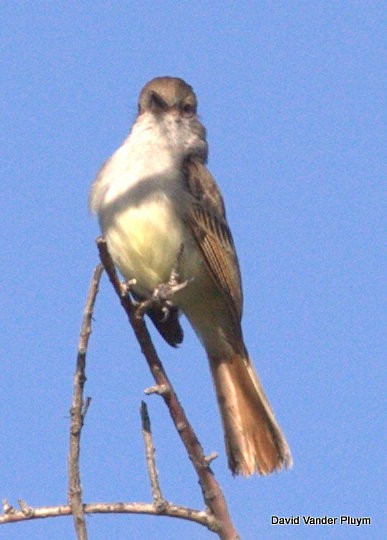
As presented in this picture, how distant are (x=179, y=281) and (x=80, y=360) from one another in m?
2.54

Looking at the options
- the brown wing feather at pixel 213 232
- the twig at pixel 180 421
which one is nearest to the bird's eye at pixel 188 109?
the brown wing feather at pixel 213 232

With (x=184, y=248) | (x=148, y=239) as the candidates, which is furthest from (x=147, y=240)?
(x=184, y=248)

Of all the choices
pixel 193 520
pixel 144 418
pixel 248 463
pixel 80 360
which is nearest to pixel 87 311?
pixel 80 360

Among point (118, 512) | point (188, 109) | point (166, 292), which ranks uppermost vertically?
point (188, 109)

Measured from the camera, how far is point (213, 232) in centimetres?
673

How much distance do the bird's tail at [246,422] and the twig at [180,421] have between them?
1385mm

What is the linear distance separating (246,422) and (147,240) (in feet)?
3.85

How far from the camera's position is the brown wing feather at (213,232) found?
6.62 metres

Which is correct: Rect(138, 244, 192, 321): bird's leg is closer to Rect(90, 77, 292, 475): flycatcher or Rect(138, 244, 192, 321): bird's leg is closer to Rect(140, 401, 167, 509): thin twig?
Rect(90, 77, 292, 475): flycatcher

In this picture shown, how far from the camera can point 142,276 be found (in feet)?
21.2

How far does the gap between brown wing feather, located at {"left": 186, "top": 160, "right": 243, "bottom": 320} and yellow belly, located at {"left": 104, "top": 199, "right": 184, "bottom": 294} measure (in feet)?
0.58

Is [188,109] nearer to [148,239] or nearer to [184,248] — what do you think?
[184,248]

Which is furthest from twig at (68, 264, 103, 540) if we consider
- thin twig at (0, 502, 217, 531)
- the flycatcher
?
the flycatcher

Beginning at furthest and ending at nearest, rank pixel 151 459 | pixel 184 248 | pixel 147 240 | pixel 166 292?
1. pixel 184 248
2. pixel 147 240
3. pixel 166 292
4. pixel 151 459
